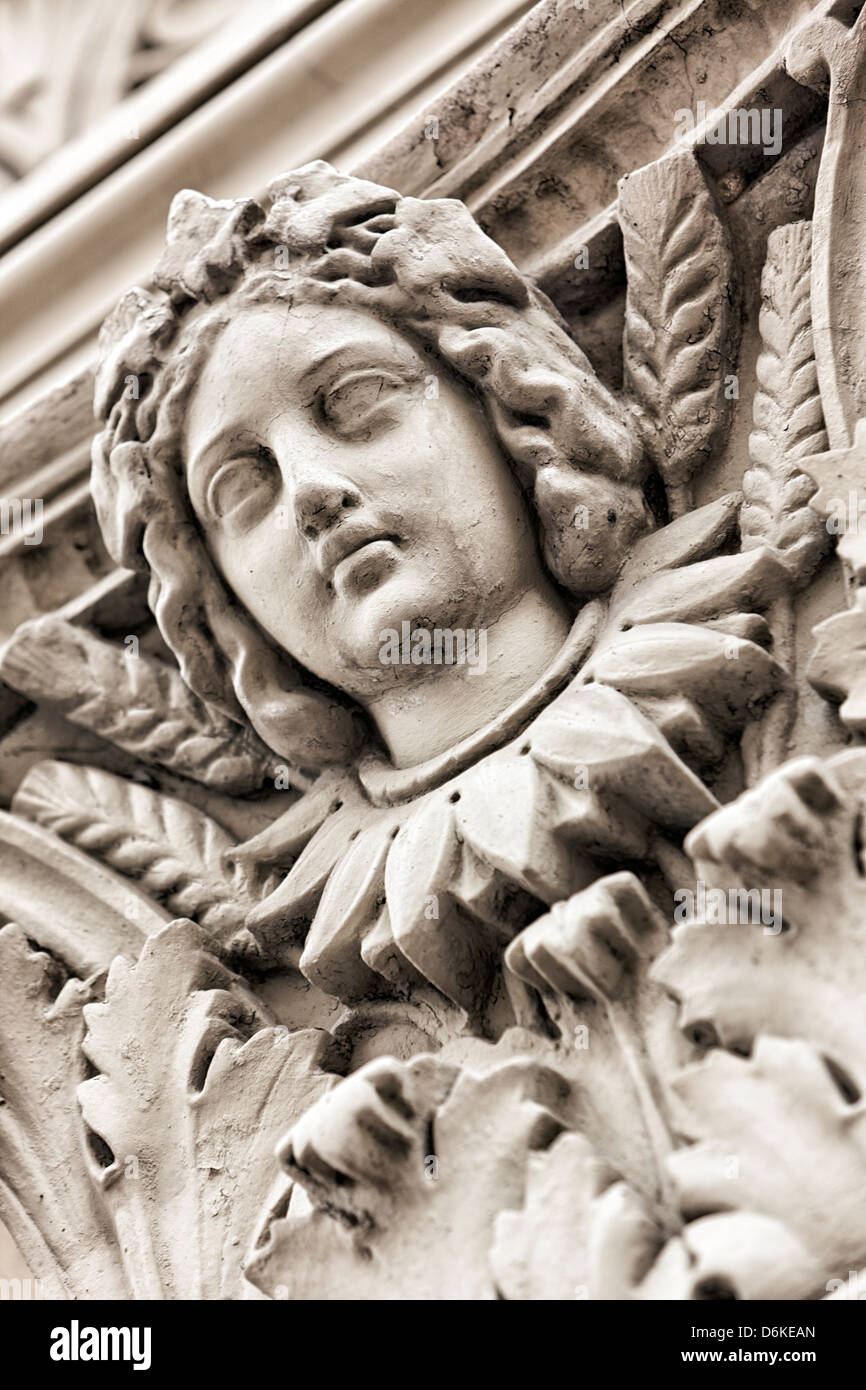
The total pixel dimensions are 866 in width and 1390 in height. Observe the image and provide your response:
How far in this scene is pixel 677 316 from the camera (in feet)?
6.35

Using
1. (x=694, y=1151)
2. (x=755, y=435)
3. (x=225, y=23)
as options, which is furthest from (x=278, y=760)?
(x=225, y=23)

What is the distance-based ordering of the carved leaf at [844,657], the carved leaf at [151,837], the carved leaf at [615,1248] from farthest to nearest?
the carved leaf at [151,837] < the carved leaf at [844,657] < the carved leaf at [615,1248]

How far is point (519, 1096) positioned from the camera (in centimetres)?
142

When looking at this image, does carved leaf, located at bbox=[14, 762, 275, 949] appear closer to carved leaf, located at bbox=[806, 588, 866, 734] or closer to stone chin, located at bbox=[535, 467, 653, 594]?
stone chin, located at bbox=[535, 467, 653, 594]

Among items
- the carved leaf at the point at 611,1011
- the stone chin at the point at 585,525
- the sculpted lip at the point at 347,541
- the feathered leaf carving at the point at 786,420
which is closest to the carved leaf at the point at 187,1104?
the carved leaf at the point at 611,1011

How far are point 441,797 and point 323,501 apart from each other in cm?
36

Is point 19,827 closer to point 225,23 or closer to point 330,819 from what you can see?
point 330,819

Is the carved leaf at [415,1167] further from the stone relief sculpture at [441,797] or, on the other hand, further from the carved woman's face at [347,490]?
the carved woman's face at [347,490]

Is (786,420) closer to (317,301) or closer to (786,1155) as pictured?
(317,301)

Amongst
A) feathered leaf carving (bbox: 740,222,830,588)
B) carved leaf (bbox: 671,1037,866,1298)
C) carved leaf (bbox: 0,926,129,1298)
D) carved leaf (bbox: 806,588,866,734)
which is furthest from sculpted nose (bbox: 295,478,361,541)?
carved leaf (bbox: 671,1037,866,1298)

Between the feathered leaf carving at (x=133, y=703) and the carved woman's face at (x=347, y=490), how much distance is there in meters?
0.28

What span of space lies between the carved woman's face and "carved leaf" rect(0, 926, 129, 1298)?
0.53 meters

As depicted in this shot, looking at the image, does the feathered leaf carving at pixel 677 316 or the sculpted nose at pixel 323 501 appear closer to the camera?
the sculpted nose at pixel 323 501

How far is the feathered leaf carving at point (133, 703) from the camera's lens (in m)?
2.17
